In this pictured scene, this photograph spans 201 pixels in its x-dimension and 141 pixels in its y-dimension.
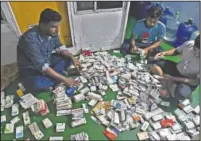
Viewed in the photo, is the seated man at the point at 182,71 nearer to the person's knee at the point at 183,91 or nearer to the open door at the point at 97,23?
the person's knee at the point at 183,91

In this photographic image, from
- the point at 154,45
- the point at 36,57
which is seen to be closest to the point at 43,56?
the point at 36,57

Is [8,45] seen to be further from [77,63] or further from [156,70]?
[156,70]

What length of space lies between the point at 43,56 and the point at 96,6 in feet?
2.68

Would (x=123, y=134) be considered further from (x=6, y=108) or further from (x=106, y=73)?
(x=6, y=108)

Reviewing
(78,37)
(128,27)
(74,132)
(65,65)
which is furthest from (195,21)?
(74,132)

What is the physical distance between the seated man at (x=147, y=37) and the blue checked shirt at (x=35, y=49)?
977 millimetres

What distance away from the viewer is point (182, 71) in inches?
97.2

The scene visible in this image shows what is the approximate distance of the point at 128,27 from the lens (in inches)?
138

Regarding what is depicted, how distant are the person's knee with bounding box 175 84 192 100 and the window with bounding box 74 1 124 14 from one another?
1122 mm

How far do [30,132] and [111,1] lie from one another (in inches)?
65.5

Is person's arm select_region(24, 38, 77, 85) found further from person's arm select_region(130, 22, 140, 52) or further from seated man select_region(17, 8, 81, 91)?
person's arm select_region(130, 22, 140, 52)

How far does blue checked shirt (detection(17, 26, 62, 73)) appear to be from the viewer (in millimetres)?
2322

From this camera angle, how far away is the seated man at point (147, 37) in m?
2.85

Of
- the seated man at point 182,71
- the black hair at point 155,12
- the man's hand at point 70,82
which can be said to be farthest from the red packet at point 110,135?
the black hair at point 155,12
